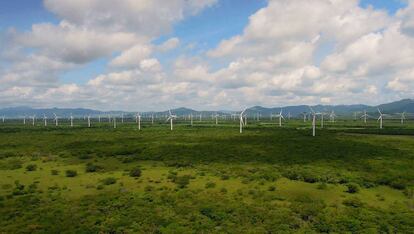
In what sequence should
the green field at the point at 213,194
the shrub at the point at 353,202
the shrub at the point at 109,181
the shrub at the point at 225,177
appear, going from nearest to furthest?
the green field at the point at 213,194
the shrub at the point at 353,202
the shrub at the point at 109,181
the shrub at the point at 225,177

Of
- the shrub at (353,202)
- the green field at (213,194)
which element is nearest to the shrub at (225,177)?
the green field at (213,194)

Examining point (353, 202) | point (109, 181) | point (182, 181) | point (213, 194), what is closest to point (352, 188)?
→ point (353, 202)

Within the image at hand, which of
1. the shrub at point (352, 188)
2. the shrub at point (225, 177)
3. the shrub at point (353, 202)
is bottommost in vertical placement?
the shrub at point (353, 202)

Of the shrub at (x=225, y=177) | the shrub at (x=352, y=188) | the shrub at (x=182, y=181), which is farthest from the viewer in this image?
the shrub at (x=225, y=177)

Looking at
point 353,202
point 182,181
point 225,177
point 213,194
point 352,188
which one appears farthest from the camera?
point 225,177

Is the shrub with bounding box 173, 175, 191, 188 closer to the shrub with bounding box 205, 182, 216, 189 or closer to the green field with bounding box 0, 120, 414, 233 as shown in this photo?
the green field with bounding box 0, 120, 414, 233

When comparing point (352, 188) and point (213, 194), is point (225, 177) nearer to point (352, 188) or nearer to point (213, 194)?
point (213, 194)

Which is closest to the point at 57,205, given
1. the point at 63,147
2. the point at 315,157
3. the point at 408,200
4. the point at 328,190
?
the point at 328,190

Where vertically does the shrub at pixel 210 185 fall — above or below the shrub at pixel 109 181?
below

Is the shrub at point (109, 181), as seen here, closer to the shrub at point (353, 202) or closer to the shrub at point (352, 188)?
the shrub at point (353, 202)

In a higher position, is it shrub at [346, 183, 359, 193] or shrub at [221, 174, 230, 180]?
shrub at [221, 174, 230, 180]

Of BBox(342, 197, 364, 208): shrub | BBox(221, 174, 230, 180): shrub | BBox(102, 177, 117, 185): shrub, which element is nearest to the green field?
BBox(342, 197, 364, 208): shrub

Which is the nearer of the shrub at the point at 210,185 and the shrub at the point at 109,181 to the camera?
the shrub at the point at 210,185
